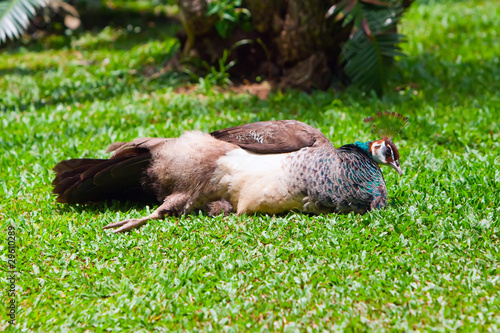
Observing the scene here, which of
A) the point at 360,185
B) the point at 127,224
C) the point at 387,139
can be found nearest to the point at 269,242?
the point at 360,185

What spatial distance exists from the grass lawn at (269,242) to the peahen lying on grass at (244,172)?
0.40ft

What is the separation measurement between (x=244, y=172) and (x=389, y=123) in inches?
41.8

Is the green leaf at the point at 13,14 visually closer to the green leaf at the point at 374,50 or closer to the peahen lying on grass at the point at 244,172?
the peahen lying on grass at the point at 244,172

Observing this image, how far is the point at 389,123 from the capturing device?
12.3 ft

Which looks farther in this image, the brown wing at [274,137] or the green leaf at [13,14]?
the green leaf at [13,14]

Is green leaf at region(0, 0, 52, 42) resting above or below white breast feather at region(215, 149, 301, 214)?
above

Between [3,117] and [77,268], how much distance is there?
3217 mm


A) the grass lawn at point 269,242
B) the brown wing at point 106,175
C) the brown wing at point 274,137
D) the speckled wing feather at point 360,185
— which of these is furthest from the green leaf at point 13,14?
the speckled wing feather at point 360,185

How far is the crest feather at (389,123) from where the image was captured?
3705 mm

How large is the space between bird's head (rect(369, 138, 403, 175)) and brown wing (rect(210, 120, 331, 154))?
37 cm

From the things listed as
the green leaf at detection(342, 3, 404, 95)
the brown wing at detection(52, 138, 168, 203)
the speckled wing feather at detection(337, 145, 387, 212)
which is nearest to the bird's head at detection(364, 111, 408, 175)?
the speckled wing feather at detection(337, 145, 387, 212)

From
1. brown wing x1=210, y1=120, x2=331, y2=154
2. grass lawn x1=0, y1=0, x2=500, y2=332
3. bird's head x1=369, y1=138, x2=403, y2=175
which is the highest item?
brown wing x1=210, y1=120, x2=331, y2=154

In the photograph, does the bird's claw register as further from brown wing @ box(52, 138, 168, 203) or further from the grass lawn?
brown wing @ box(52, 138, 168, 203)

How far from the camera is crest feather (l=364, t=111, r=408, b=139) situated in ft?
12.2
